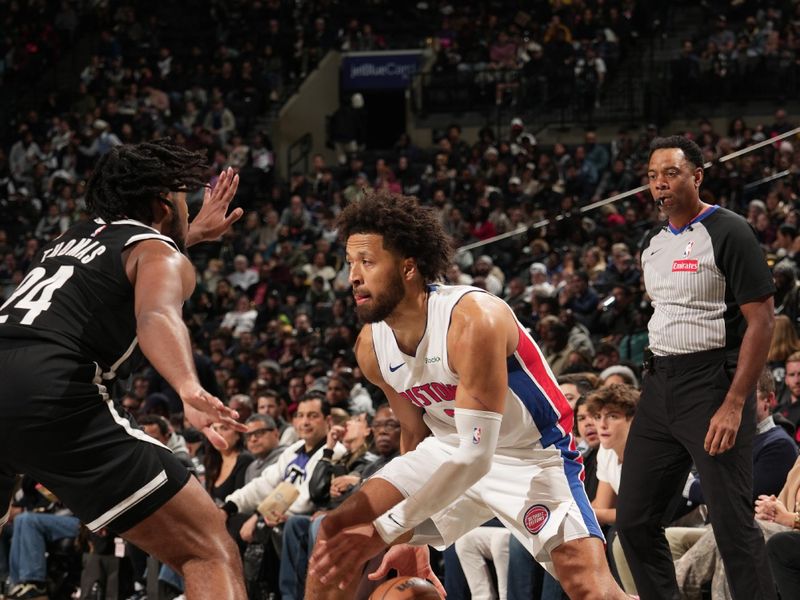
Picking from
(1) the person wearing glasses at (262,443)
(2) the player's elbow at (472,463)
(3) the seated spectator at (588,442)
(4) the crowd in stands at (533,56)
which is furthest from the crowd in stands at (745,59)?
(2) the player's elbow at (472,463)

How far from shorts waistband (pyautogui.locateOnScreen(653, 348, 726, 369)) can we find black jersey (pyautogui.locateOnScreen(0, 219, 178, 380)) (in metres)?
2.17

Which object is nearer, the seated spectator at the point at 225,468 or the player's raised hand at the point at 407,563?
the player's raised hand at the point at 407,563

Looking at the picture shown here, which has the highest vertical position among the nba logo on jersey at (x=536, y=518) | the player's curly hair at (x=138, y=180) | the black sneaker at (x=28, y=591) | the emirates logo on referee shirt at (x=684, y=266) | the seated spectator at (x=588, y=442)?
the player's curly hair at (x=138, y=180)

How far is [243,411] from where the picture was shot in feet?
33.5

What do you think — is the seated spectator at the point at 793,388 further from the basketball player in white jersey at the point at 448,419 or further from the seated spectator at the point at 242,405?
the seated spectator at the point at 242,405

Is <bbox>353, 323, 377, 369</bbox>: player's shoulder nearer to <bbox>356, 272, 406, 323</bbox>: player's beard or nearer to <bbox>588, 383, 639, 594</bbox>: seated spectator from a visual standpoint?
<bbox>356, 272, 406, 323</bbox>: player's beard

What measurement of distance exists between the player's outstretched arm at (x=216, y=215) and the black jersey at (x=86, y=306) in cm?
84

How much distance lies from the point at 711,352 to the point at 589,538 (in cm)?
97

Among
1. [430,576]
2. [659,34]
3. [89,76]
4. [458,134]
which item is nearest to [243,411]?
[430,576]

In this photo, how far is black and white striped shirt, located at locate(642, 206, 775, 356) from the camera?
15.5 feet

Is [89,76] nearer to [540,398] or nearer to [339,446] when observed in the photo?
[339,446]

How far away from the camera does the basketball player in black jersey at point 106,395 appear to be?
11.8ft

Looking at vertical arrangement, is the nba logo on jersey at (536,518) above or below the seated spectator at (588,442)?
above

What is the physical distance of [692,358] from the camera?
4.84 metres
